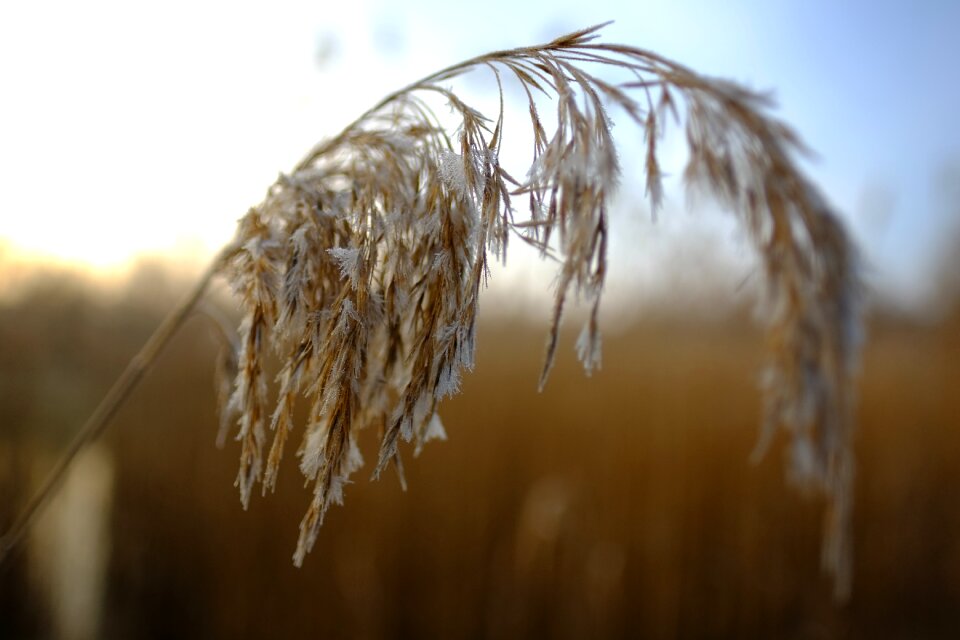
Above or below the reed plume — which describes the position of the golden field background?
below

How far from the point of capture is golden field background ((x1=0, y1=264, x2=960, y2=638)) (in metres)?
2.06

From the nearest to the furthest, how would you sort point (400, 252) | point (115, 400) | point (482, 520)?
point (400, 252) → point (115, 400) → point (482, 520)

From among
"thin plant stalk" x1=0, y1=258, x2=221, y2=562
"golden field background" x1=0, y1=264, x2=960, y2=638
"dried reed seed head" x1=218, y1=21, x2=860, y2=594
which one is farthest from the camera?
"golden field background" x1=0, y1=264, x2=960, y2=638

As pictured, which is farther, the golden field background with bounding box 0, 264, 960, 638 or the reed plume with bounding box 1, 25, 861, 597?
the golden field background with bounding box 0, 264, 960, 638

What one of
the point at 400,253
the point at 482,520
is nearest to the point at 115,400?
the point at 400,253

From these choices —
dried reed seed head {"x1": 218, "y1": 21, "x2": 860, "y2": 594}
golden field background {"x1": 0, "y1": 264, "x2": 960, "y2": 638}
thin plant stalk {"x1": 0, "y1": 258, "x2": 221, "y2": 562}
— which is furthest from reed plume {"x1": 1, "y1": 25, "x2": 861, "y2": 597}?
golden field background {"x1": 0, "y1": 264, "x2": 960, "y2": 638}

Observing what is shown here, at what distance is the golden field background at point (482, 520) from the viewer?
206 centimetres

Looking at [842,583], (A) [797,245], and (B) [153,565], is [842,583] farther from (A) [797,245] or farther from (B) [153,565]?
(B) [153,565]

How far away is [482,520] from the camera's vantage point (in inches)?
91.5

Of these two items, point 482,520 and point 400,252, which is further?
point 482,520

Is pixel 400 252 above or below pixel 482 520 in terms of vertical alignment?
above

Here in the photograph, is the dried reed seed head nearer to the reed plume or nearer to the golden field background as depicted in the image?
the reed plume

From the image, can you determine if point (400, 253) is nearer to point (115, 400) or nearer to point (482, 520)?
point (115, 400)

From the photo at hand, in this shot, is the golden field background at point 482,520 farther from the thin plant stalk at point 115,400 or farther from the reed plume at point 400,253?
the reed plume at point 400,253
